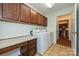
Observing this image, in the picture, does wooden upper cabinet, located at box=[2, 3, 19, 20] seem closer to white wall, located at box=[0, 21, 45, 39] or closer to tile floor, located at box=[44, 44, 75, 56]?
white wall, located at box=[0, 21, 45, 39]

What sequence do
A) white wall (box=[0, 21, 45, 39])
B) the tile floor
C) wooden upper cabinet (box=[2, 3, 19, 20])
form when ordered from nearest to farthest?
1. wooden upper cabinet (box=[2, 3, 19, 20])
2. white wall (box=[0, 21, 45, 39])
3. the tile floor

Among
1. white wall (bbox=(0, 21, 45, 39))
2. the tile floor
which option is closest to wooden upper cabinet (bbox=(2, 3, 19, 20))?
white wall (bbox=(0, 21, 45, 39))

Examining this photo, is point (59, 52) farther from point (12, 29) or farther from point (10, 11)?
point (10, 11)

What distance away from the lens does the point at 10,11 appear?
1966mm

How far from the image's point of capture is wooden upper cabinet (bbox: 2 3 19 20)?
5.85 feet

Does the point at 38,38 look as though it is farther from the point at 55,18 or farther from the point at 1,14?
the point at 55,18

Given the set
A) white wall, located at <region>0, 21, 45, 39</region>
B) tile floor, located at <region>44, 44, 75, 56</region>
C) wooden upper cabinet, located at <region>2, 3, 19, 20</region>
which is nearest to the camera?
wooden upper cabinet, located at <region>2, 3, 19, 20</region>

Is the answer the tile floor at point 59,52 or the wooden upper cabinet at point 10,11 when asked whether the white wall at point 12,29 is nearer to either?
the wooden upper cabinet at point 10,11

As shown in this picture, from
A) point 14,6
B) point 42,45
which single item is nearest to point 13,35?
point 14,6

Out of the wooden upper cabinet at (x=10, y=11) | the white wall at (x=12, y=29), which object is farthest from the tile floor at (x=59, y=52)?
the wooden upper cabinet at (x=10, y=11)

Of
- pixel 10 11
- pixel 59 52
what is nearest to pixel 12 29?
pixel 10 11

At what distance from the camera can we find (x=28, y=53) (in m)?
2.53

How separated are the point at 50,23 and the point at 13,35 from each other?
10.2ft

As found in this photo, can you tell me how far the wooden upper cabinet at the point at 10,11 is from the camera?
1782 mm
